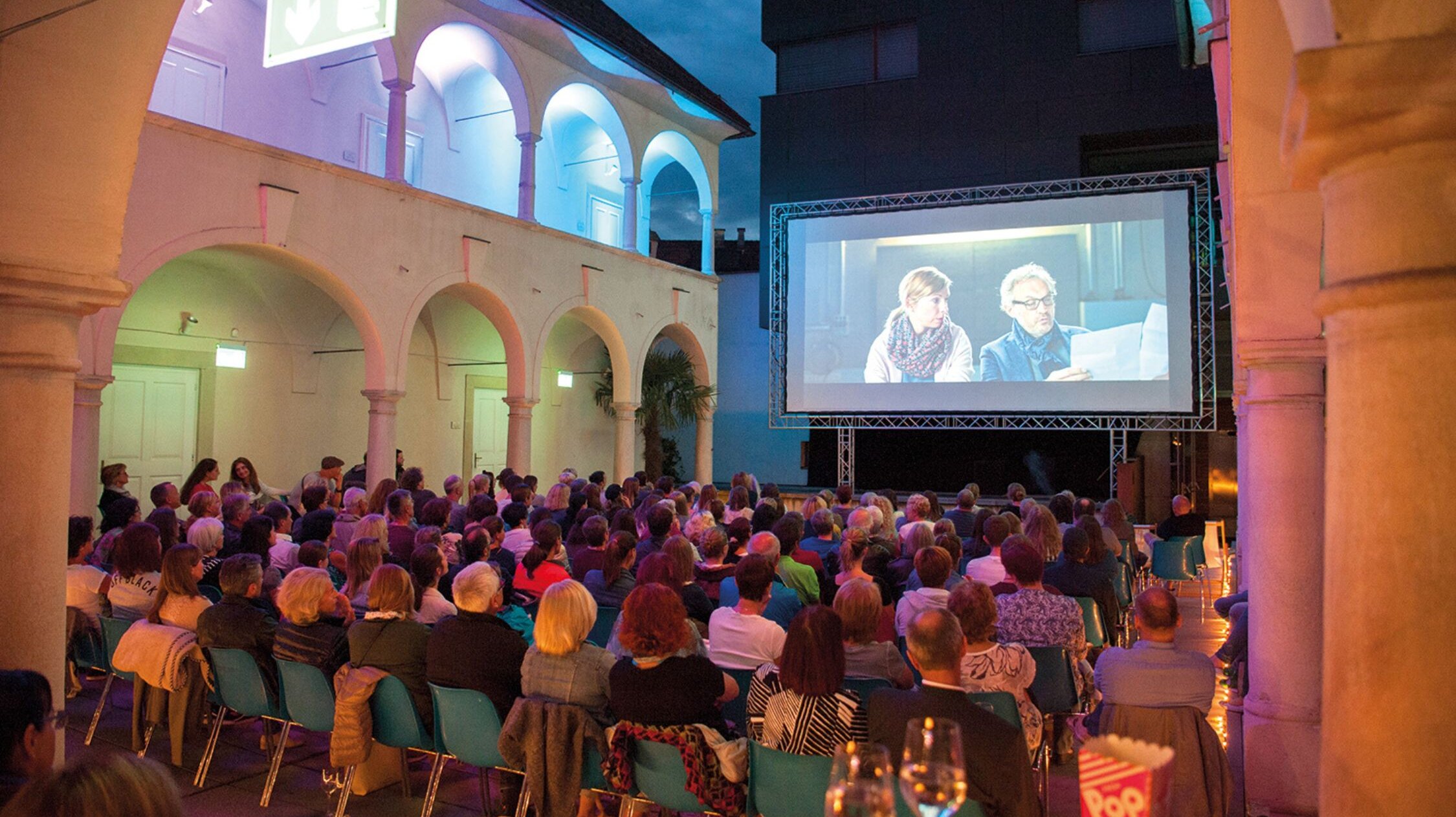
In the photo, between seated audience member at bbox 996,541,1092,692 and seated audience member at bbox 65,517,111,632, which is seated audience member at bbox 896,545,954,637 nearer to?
seated audience member at bbox 996,541,1092,692

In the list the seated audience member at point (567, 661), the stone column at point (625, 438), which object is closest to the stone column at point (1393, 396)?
the seated audience member at point (567, 661)

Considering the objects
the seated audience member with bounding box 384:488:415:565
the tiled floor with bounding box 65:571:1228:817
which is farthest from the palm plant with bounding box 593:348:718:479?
the tiled floor with bounding box 65:571:1228:817

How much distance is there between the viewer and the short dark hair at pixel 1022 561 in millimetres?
4699

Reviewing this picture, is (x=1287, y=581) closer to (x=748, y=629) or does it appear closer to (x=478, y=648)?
(x=748, y=629)

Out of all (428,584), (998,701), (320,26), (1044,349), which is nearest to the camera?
(998,701)

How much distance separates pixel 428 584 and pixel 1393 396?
4294 mm

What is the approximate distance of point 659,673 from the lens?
3.45 meters

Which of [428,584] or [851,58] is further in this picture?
[851,58]

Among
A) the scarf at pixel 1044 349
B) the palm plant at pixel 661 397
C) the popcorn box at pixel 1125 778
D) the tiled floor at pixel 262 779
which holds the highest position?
the scarf at pixel 1044 349

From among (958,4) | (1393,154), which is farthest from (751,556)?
(958,4)

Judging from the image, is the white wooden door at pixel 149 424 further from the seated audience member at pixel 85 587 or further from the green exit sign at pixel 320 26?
the seated audience member at pixel 85 587

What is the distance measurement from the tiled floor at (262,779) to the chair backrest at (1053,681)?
1.52 ft

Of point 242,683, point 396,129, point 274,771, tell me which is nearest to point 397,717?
point 274,771

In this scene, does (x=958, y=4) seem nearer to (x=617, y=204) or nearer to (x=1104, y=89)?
(x=1104, y=89)
